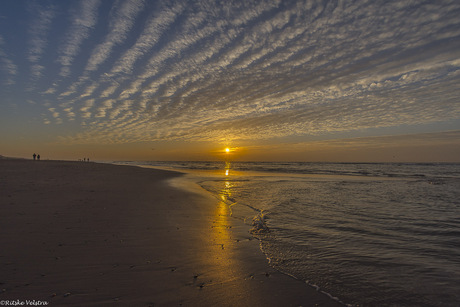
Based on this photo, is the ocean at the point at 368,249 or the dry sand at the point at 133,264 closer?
the dry sand at the point at 133,264

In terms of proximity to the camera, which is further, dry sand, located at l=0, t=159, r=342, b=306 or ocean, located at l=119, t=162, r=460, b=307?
ocean, located at l=119, t=162, r=460, b=307

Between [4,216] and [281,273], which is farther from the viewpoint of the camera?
[4,216]

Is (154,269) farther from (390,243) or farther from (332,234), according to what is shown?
(390,243)

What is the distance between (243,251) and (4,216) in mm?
9111

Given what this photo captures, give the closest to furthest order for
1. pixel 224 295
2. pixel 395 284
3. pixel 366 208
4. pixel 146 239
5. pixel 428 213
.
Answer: pixel 224 295 < pixel 395 284 < pixel 146 239 < pixel 428 213 < pixel 366 208

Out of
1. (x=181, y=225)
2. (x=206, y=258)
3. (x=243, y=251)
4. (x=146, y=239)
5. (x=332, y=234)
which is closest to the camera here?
(x=206, y=258)

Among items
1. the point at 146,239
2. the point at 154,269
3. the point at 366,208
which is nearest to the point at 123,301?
the point at 154,269

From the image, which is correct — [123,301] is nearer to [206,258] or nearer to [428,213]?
[206,258]

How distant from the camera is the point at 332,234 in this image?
8320 millimetres

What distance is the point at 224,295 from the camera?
4.21m

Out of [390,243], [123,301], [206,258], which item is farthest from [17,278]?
[390,243]

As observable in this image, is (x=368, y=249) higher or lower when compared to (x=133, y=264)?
lower

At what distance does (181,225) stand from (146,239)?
6.66 ft

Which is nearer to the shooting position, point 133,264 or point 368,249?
point 133,264
